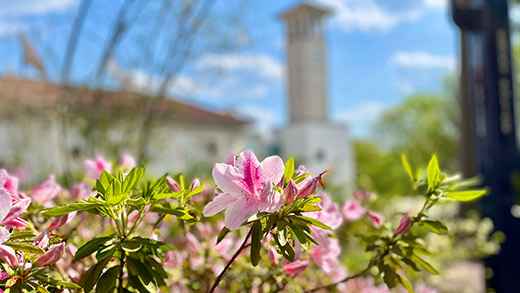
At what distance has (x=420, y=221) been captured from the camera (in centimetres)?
69

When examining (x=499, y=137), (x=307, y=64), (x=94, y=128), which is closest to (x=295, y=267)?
(x=499, y=137)

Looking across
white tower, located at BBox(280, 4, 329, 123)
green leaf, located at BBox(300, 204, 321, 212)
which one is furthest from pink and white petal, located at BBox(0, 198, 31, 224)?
white tower, located at BBox(280, 4, 329, 123)

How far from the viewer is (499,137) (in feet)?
8.27

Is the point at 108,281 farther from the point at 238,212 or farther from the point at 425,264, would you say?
the point at 425,264

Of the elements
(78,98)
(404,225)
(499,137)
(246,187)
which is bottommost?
(499,137)

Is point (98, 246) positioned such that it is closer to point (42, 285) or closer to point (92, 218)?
point (42, 285)

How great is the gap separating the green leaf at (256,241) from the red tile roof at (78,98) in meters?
3.89

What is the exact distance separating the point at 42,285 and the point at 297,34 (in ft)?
72.8

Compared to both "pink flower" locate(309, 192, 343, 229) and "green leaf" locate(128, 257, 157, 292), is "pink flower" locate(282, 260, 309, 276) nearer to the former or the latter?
"pink flower" locate(309, 192, 343, 229)

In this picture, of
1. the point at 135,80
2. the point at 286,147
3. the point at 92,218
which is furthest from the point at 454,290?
the point at 286,147

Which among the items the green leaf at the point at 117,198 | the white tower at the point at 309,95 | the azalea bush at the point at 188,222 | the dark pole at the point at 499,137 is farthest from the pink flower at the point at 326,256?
the white tower at the point at 309,95

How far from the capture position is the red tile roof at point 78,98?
4.48m

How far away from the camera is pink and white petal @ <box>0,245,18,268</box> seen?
497 millimetres

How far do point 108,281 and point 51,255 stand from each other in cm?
7
